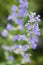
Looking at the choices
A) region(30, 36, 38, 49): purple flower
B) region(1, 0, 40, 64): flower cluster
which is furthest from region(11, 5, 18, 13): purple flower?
region(30, 36, 38, 49): purple flower

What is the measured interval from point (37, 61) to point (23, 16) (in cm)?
23

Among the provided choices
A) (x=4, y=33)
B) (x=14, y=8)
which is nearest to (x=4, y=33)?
→ (x=4, y=33)

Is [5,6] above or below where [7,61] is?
above

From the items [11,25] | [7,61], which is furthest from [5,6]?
[7,61]

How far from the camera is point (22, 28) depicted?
794 millimetres

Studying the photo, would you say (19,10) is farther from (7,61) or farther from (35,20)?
(7,61)

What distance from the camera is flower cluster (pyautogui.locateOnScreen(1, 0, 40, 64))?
76cm

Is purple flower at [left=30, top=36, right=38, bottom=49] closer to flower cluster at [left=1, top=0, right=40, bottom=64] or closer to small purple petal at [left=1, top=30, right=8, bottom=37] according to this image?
flower cluster at [left=1, top=0, right=40, bottom=64]

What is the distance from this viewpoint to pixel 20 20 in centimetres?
79

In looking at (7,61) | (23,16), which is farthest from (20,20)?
(7,61)

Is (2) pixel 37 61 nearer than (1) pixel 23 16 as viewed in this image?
No

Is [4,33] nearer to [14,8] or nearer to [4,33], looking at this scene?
[4,33]

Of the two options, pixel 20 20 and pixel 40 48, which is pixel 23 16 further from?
pixel 40 48

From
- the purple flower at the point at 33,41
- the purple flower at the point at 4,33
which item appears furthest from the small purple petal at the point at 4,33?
the purple flower at the point at 33,41
